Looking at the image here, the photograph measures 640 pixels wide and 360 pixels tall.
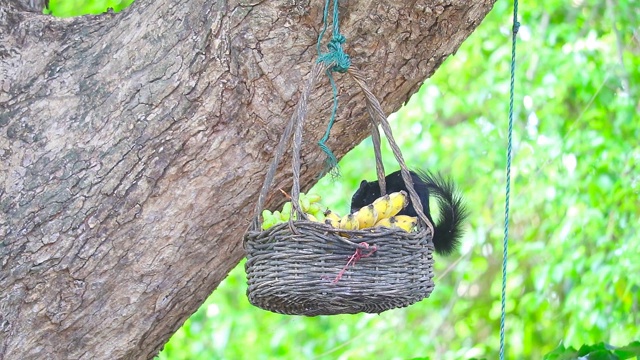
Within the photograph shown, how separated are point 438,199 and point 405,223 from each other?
53 centimetres

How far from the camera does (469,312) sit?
5039 millimetres

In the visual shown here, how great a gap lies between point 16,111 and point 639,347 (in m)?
1.52

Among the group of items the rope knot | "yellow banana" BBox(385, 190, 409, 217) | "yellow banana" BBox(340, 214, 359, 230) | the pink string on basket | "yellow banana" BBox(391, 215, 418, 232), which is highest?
the rope knot

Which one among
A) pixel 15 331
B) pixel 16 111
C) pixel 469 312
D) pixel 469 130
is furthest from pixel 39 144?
pixel 469 312

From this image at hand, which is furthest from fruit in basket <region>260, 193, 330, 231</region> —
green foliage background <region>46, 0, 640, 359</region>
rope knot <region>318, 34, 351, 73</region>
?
green foliage background <region>46, 0, 640, 359</region>

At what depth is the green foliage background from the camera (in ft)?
11.6

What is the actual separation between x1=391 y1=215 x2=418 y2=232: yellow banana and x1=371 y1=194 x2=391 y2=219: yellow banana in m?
0.02

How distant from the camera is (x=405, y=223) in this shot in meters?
1.56

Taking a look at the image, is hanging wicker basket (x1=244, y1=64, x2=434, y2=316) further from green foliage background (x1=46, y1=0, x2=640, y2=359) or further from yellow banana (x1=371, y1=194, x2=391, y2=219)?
green foliage background (x1=46, y1=0, x2=640, y2=359)

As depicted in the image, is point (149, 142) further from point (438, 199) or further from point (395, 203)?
point (438, 199)

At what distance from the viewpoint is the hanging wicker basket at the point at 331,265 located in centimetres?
139

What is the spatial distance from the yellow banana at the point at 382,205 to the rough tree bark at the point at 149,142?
1.23 feet

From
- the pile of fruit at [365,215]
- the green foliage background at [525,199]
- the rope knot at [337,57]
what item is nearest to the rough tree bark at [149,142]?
the rope knot at [337,57]

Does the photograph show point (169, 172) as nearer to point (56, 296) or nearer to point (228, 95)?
point (228, 95)
